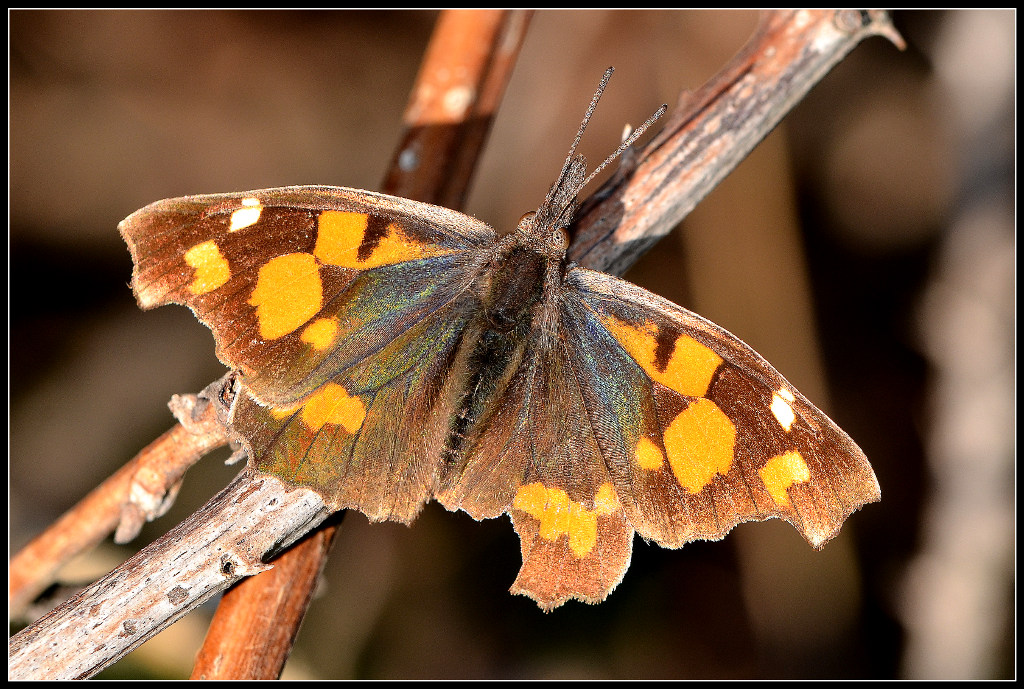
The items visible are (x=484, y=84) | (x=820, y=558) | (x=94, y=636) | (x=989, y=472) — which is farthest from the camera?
(x=820, y=558)

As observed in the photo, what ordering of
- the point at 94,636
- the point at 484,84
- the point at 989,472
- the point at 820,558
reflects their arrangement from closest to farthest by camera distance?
the point at 94,636 → the point at 484,84 → the point at 989,472 → the point at 820,558

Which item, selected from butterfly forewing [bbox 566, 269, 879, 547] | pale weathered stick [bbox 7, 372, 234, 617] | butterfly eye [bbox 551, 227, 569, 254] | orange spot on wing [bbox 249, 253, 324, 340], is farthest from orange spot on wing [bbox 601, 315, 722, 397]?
pale weathered stick [bbox 7, 372, 234, 617]

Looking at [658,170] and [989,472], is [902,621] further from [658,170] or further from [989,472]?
[658,170]

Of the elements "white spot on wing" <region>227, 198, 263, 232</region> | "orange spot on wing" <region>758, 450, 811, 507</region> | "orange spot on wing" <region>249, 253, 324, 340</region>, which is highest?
"white spot on wing" <region>227, 198, 263, 232</region>

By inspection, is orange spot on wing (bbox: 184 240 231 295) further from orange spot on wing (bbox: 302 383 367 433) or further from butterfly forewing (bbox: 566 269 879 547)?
butterfly forewing (bbox: 566 269 879 547)

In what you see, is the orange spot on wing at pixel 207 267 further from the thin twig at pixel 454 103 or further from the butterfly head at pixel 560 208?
the butterfly head at pixel 560 208

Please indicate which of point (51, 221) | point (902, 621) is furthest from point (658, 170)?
point (51, 221)

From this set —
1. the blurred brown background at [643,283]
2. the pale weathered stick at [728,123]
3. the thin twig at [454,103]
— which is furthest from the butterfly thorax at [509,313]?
the blurred brown background at [643,283]
